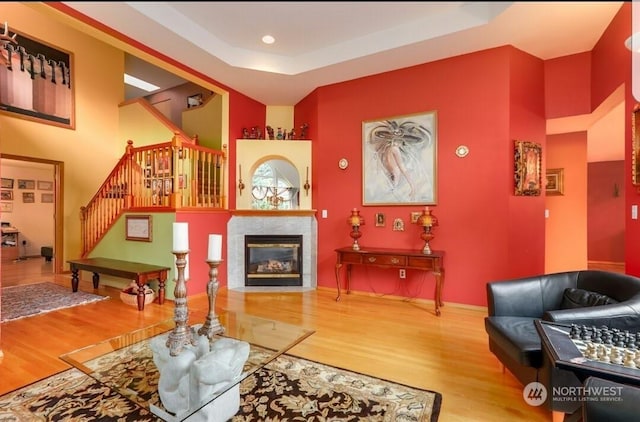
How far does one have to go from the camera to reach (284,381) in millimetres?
1943

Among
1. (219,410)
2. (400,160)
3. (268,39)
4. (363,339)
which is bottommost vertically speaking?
(363,339)

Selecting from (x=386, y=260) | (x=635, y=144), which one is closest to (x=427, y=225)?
(x=386, y=260)

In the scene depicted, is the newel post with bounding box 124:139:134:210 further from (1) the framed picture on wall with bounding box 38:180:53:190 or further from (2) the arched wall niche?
(1) the framed picture on wall with bounding box 38:180:53:190

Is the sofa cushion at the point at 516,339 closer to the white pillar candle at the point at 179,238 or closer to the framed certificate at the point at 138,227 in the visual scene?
the white pillar candle at the point at 179,238

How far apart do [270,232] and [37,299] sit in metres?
3.00

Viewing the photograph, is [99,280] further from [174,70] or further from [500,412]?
[500,412]

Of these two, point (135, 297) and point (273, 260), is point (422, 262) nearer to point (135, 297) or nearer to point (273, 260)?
point (273, 260)

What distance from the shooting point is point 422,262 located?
3.34m

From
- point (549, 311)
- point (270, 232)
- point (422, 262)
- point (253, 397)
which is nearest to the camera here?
point (253, 397)

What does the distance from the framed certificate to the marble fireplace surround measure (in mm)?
1019

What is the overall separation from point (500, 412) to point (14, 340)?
372cm

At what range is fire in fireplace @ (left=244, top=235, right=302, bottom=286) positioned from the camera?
4422mm

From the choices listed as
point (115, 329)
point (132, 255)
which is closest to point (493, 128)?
point (115, 329)

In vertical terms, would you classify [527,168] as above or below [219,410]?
above
